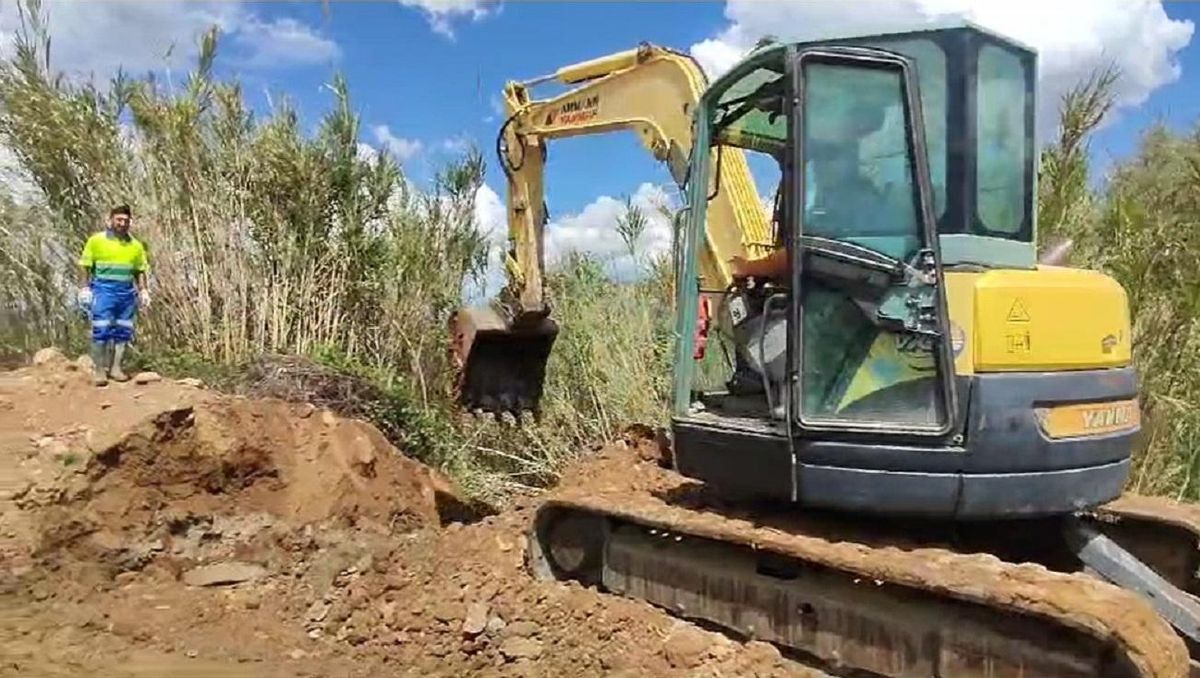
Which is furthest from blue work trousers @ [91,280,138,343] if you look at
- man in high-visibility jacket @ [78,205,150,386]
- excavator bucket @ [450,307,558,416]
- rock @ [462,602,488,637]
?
rock @ [462,602,488,637]

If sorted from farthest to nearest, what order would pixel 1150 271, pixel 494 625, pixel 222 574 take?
1. pixel 1150 271
2. pixel 222 574
3. pixel 494 625

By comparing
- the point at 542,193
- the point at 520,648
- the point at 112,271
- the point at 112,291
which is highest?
the point at 542,193

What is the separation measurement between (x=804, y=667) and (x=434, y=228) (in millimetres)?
6706

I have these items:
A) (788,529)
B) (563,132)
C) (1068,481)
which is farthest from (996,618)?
(563,132)

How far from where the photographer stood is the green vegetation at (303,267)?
864 centimetres

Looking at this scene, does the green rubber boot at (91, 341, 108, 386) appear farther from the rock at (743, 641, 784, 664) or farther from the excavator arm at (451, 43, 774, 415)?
the rock at (743, 641, 784, 664)

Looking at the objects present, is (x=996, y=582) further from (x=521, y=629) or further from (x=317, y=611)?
(x=317, y=611)

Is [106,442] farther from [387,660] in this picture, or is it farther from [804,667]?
[804,667]

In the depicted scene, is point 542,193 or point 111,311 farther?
point 111,311

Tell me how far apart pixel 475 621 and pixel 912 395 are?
210 cm

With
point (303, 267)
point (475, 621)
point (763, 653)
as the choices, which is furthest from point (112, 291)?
point (763, 653)

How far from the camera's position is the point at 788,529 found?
455cm

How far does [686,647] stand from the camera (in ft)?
15.0

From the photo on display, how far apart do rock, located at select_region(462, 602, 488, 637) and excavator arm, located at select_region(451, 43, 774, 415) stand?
5.68 feet
